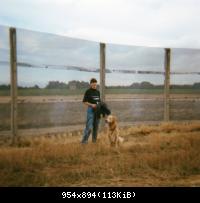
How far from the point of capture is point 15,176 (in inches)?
273

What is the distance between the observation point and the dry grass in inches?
273

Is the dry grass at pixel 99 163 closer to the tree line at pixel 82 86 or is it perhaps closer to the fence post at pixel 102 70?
the tree line at pixel 82 86

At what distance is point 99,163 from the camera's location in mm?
8000

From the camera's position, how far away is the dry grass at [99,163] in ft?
22.8

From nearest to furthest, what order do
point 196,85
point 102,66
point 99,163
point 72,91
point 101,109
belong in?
point 99,163 < point 101,109 < point 72,91 < point 102,66 < point 196,85

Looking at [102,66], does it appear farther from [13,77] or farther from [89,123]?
[13,77]

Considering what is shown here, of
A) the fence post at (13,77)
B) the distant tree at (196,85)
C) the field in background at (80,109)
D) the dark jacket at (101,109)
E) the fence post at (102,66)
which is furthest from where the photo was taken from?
the distant tree at (196,85)

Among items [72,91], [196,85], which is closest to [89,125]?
[72,91]

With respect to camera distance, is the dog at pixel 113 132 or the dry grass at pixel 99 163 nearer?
the dry grass at pixel 99 163

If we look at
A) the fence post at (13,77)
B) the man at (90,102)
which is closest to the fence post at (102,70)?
the man at (90,102)

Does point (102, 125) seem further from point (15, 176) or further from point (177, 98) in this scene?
point (15, 176)

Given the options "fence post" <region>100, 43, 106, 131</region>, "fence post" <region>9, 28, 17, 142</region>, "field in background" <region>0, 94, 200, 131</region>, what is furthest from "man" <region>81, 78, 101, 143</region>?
"fence post" <region>100, 43, 106, 131</region>

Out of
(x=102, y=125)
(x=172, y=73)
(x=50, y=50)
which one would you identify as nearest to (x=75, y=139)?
(x=102, y=125)
